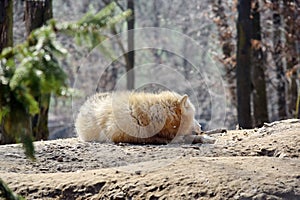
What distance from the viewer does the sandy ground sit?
17.6 ft

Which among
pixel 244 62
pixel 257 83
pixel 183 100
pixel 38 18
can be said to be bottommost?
pixel 183 100

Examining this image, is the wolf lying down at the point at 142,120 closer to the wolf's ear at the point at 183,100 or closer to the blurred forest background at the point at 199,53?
the wolf's ear at the point at 183,100

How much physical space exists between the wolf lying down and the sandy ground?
249mm

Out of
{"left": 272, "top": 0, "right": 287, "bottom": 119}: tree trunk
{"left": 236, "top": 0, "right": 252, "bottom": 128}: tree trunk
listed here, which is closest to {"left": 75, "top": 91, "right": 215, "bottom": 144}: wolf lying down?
{"left": 236, "top": 0, "right": 252, "bottom": 128}: tree trunk

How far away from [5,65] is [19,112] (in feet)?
0.92

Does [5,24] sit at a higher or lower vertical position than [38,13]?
lower

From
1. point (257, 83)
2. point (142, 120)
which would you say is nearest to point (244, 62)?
point (257, 83)

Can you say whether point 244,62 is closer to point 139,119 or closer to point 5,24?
point 5,24

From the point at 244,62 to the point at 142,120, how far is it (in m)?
6.46

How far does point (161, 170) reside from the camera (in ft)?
19.2

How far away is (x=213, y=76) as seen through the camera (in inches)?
987

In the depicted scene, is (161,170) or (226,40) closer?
(161,170)

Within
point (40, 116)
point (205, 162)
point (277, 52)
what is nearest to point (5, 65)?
point (205, 162)

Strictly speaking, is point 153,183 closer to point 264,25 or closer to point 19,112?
point 19,112
